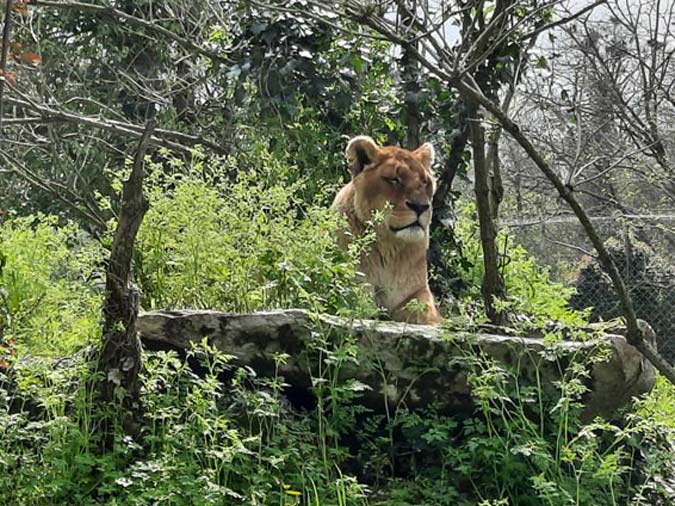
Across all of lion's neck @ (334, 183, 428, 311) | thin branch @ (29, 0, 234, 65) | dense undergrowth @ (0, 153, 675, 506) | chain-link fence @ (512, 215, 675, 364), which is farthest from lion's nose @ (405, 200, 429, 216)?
chain-link fence @ (512, 215, 675, 364)

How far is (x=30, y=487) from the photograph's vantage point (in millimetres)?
3607

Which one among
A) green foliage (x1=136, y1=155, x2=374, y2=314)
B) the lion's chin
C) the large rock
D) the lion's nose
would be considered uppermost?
the lion's nose

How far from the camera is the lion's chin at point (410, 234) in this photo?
570cm

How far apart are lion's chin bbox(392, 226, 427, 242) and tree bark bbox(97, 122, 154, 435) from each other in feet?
6.34

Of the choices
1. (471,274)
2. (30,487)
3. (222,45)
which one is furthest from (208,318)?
(222,45)

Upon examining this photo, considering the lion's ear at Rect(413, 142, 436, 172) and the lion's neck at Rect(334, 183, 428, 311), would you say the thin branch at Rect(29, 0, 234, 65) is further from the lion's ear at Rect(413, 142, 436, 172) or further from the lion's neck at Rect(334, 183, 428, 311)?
the lion's neck at Rect(334, 183, 428, 311)

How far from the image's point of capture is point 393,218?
572 cm

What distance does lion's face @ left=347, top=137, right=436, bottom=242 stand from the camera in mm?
5727

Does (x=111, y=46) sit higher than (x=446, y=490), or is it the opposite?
(x=111, y=46)

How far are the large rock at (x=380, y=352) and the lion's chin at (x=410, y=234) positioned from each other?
1.15 metres

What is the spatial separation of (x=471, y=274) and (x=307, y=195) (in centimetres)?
133

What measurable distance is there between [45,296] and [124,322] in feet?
3.36

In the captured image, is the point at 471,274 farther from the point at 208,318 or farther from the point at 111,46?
the point at 111,46

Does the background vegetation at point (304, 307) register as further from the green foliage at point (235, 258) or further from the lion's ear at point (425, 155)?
the lion's ear at point (425, 155)
